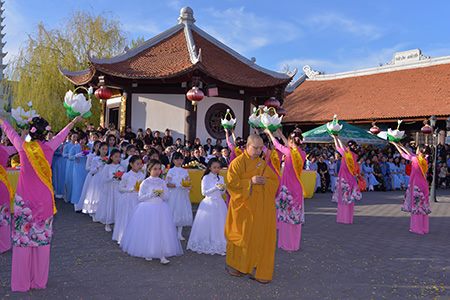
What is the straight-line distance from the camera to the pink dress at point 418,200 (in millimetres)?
8609

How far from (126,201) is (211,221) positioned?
4.60ft

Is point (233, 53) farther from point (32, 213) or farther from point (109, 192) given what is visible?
point (32, 213)

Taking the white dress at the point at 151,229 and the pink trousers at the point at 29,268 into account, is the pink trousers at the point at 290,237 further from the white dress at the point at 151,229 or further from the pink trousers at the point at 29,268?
the pink trousers at the point at 29,268

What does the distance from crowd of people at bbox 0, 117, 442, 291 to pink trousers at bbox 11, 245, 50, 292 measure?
0.4 inches

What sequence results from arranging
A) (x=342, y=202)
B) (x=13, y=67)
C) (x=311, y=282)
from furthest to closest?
1. (x=13, y=67)
2. (x=342, y=202)
3. (x=311, y=282)

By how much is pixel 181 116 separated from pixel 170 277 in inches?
418

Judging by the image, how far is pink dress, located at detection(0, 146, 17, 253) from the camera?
18.9 ft

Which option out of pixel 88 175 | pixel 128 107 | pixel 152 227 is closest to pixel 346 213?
pixel 152 227

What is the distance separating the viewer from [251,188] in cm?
496

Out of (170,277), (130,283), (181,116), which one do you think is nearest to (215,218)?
(170,277)

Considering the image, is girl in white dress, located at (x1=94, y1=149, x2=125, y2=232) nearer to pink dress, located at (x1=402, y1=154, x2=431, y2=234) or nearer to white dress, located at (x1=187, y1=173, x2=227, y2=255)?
white dress, located at (x1=187, y1=173, x2=227, y2=255)

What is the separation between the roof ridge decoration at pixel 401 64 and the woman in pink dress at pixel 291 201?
2175 cm

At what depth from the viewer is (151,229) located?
5.55 meters

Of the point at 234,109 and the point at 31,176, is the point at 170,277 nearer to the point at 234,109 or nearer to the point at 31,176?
the point at 31,176
